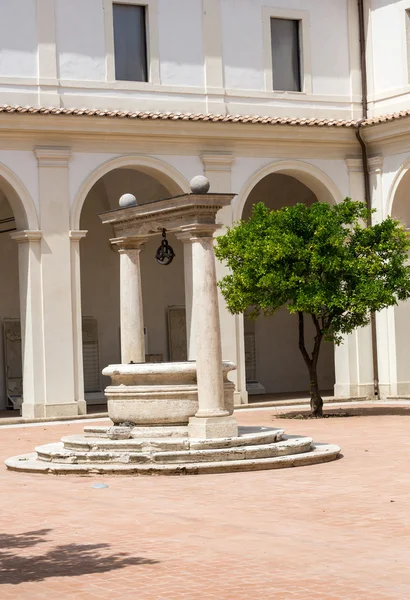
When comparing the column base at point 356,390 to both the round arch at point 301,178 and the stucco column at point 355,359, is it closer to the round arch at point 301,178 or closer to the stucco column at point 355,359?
the stucco column at point 355,359

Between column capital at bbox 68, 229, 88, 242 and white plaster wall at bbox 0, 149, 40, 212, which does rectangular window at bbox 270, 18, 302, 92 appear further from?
white plaster wall at bbox 0, 149, 40, 212

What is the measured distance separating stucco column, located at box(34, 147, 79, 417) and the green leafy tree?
3.47 m

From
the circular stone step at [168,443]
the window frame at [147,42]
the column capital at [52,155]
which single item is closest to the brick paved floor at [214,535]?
the circular stone step at [168,443]

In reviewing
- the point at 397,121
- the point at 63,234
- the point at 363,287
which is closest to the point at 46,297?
the point at 63,234

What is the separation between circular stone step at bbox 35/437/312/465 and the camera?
12.8 metres

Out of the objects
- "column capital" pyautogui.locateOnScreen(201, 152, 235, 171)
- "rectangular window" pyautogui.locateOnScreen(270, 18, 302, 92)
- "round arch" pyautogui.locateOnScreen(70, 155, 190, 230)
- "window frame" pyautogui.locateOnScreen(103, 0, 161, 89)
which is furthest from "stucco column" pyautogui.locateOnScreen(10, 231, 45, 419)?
"rectangular window" pyautogui.locateOnScreen(270, 18, 302, 92)

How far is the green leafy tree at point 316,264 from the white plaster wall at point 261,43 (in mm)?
4989

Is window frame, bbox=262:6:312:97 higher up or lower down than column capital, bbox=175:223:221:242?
higher up

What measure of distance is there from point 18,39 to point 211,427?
10.7 m

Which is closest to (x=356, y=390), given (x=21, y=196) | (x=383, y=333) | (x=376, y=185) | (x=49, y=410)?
(x=383, y=333)

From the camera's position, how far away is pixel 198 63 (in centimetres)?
2303

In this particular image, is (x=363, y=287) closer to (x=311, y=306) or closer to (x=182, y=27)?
(x=311, y=306)

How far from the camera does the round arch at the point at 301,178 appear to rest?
76.1 ft

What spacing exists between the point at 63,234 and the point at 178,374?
8.44 metres
